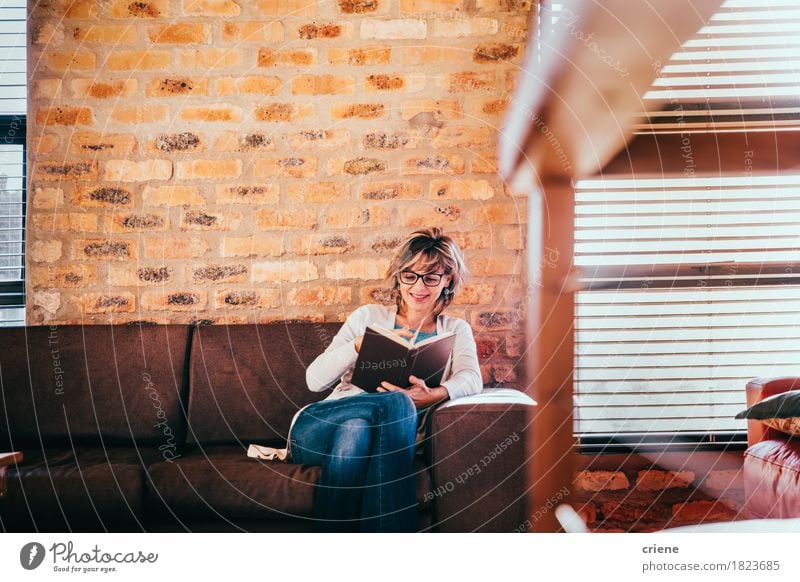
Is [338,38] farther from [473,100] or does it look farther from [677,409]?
[677,409]

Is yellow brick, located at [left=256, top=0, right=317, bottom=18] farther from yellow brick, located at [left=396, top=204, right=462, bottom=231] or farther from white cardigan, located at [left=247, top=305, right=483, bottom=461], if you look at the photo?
white cardigan, located at [left=247, top=305, right=483, bottom=461]

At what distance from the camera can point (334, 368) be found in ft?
5.41

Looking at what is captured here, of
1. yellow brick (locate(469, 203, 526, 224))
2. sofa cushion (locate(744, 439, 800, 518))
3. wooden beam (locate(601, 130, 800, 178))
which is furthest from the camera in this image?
yellow brick (locate(469, 203, 526, 224))

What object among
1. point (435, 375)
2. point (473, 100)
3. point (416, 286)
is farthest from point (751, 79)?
point (435, 375)

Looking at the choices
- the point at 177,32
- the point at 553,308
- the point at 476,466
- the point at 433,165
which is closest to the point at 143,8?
the point at 177,32

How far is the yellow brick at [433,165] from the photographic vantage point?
1763 millimetres

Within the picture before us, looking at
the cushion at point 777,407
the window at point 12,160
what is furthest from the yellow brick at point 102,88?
the cushion at point 777,407

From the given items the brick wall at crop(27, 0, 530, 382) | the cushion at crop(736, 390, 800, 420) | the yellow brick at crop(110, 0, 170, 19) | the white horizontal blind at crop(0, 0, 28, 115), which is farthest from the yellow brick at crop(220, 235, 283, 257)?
the cushion at crop(736, 390, 800, 420)

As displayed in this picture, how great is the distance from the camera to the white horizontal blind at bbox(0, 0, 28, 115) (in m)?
1.84

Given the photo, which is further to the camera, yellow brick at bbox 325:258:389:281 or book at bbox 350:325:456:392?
yellow brick at bbox 325:258:389:281

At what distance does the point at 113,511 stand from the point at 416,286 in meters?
0.90

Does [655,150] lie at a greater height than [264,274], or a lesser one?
greater

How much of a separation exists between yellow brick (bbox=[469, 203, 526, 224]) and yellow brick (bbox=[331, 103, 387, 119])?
380 millimetres

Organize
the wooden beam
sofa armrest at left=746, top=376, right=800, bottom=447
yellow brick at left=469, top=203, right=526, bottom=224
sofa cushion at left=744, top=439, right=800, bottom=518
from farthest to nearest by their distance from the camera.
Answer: yellow brick at left=469, top=203, right=526, bottom=224, the wooden beam, sofa armrest at left=746, top=376, right=800, bottom=447, sofa cushion at left=744, top=439, right=800, bottom=518
